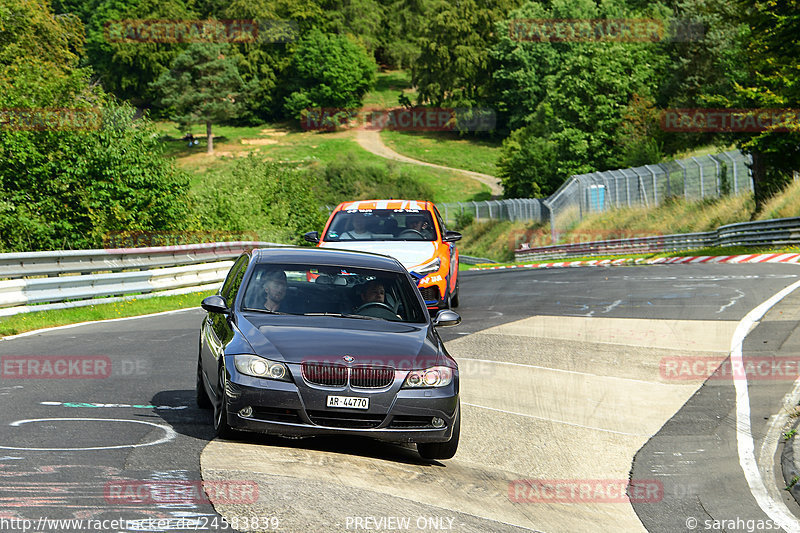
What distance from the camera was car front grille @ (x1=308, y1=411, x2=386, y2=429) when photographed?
22.4ft

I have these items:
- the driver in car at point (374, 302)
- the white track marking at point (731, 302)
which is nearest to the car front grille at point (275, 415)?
the driver in car at point (374, 302)

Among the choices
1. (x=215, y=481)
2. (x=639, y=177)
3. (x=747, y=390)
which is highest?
(x=215, y=481)

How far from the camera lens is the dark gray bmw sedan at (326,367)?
6832 mm

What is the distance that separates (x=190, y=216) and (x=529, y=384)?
984 inches

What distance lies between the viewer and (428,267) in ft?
49.2

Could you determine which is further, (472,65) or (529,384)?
(472,65)

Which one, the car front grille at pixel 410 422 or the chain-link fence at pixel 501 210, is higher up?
the car front grille at pixel 410 422

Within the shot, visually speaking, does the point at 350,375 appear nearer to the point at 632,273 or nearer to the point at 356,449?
the point at 356,449

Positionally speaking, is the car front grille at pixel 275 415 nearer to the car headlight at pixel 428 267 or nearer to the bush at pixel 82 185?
the car headlight at pixel 428 267

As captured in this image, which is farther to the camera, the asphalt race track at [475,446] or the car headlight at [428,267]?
the car headlight at [428,267]

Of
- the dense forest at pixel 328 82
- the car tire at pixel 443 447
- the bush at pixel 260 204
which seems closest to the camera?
the car tire at pixel 443 447

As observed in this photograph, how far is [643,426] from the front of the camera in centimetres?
933

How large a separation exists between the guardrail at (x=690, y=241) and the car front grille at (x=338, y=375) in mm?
26702

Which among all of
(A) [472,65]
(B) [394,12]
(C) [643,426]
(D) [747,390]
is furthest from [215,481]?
(B) [394,12]
